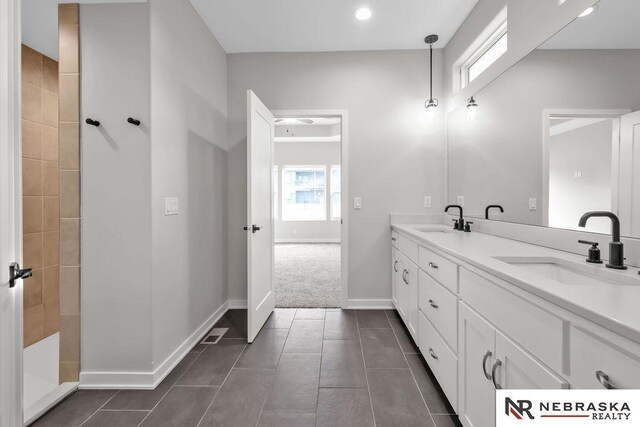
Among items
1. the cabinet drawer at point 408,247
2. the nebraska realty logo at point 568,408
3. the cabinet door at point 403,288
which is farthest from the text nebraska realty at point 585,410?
the cabinet door at point 403,288

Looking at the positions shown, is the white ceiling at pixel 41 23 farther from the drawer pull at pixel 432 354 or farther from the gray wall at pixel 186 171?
the drawer pull at pixel 432 354

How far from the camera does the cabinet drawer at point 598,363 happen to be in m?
0.61

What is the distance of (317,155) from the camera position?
7.66 metres

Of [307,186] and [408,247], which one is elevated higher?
[307,186]

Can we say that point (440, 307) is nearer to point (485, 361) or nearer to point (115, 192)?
point (485, 361)

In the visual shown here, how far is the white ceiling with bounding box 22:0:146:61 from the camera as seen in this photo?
1.69m

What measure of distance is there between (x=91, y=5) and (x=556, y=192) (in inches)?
112

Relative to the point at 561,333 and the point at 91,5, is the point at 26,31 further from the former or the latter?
the point at 561,333

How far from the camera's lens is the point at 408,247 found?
2334 mm

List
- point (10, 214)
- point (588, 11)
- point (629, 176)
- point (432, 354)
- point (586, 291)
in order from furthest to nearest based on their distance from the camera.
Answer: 1. point (432, 354)
2. point (588, 11)
3. point (629, 176)
4. point (10, 214)
5. point (586, 291)

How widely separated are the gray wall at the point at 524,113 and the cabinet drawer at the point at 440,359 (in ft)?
3.04

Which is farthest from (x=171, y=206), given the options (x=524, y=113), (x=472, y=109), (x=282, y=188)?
(x=282, y=188)

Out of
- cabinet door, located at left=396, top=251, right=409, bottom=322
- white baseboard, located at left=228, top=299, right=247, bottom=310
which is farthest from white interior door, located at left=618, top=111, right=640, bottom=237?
white baseboard, located at left=228, top=299, right=247, bottom=310

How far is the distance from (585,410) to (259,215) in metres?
2.23
